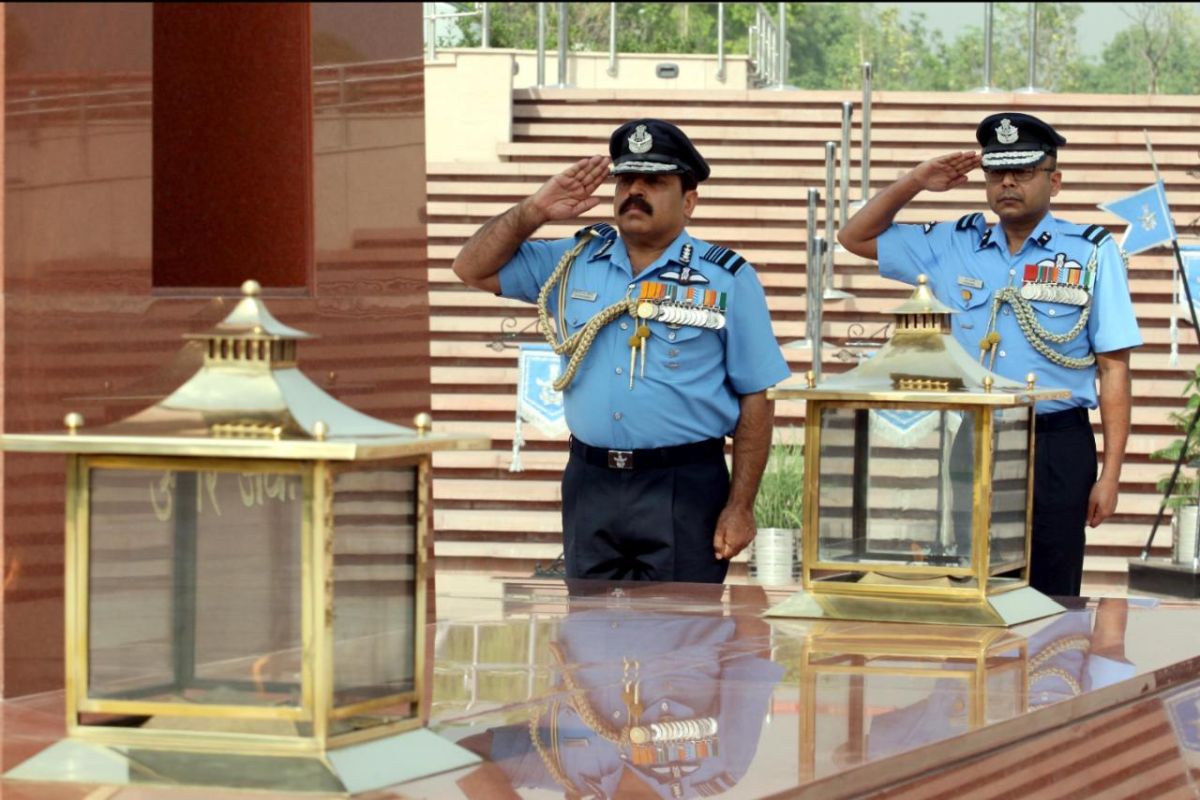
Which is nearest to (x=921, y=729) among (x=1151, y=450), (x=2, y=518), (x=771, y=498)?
(x=2, y=518)

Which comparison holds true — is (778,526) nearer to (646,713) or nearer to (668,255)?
(668,255)

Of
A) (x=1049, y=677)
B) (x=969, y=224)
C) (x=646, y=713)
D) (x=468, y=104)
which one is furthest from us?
(x=468, y=104)

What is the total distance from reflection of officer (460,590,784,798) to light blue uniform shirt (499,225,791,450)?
0.76 metres

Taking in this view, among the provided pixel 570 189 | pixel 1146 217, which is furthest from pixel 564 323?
pixel 1146 217

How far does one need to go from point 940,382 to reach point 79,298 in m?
1.34

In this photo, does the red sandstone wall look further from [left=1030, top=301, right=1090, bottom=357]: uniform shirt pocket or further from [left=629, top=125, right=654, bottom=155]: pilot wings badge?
[left=1030, top=301, right=1090, bottom=357]: uniform shirt pocket

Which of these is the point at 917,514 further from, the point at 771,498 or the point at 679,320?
the point at 771,498

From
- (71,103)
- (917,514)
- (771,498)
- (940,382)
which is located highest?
(71,103)

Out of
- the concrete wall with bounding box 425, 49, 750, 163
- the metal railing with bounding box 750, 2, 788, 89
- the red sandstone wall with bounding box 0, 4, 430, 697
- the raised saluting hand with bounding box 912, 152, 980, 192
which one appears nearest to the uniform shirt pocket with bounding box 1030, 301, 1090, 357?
the raised saluting hand with bounding box 912, 152, 980, 192

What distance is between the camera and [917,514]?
327cm

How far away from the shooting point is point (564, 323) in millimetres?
4254

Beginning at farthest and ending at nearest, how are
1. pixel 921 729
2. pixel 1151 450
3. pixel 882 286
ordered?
pixel 882 286 → pixel 1151 450 → pixel 921 729

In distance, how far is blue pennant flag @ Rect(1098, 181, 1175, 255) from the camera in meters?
8.02

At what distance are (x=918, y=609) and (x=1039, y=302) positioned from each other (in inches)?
54.5
